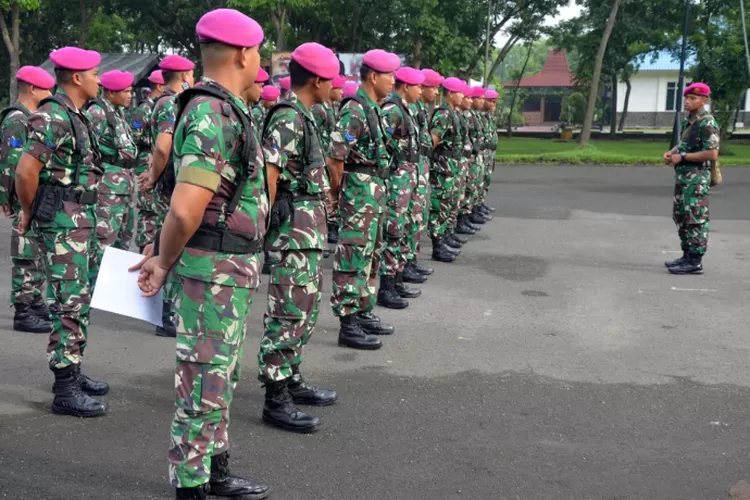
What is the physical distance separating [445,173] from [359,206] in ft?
11.7

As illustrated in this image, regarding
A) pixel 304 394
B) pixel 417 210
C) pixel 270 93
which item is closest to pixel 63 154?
pixel 304 394

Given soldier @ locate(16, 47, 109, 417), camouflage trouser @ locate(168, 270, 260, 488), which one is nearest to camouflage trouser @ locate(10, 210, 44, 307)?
soldier @ locate(16, 47, 109, 417)

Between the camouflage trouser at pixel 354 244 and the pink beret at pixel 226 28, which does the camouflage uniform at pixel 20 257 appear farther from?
the pink beret at pixel 226 28

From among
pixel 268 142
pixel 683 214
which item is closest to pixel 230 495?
pixel 268 142

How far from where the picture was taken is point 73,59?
4.46 metres

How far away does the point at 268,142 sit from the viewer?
3967mm

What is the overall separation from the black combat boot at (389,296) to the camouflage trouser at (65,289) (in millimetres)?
3048

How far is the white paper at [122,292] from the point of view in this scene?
323 cm

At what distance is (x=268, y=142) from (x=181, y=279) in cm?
113

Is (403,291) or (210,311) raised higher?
(210,311)

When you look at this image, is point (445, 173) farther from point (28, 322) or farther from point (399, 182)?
point (28, 322)

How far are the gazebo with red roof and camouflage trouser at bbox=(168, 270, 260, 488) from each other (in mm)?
61203

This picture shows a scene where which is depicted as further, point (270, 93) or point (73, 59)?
point (270, 93)

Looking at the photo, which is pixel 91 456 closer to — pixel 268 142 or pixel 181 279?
pixel 181 279
